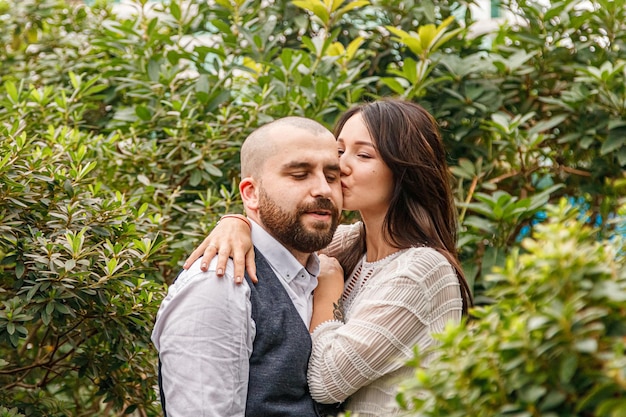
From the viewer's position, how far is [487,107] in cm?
473

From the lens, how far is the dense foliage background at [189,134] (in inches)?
129

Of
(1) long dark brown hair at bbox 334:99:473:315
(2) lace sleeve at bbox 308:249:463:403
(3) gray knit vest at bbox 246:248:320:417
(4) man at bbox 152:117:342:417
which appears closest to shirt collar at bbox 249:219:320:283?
(4) man at bbox 152:117:342:417

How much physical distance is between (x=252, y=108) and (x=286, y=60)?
0.98ft

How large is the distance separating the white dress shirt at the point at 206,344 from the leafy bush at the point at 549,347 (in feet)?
3.02

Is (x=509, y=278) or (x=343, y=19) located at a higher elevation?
(x=509, y=278)

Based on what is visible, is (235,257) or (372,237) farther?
(372,237)

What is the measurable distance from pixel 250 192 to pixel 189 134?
144 centimetres

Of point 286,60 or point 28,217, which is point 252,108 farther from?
point 28,217

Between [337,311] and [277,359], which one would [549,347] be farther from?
[337,311]

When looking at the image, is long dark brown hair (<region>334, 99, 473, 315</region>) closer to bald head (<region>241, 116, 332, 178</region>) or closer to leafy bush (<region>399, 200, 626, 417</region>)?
bald head (<region>241, 116, 332, 178</region>)

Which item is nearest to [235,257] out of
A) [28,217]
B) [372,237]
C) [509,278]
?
[372,237]

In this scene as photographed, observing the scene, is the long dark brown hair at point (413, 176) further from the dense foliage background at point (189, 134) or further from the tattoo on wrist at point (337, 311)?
the dense foliage background at point (189, 134)

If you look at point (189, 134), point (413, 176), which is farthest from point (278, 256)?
point (189, 134)

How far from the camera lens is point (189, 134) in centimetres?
436
